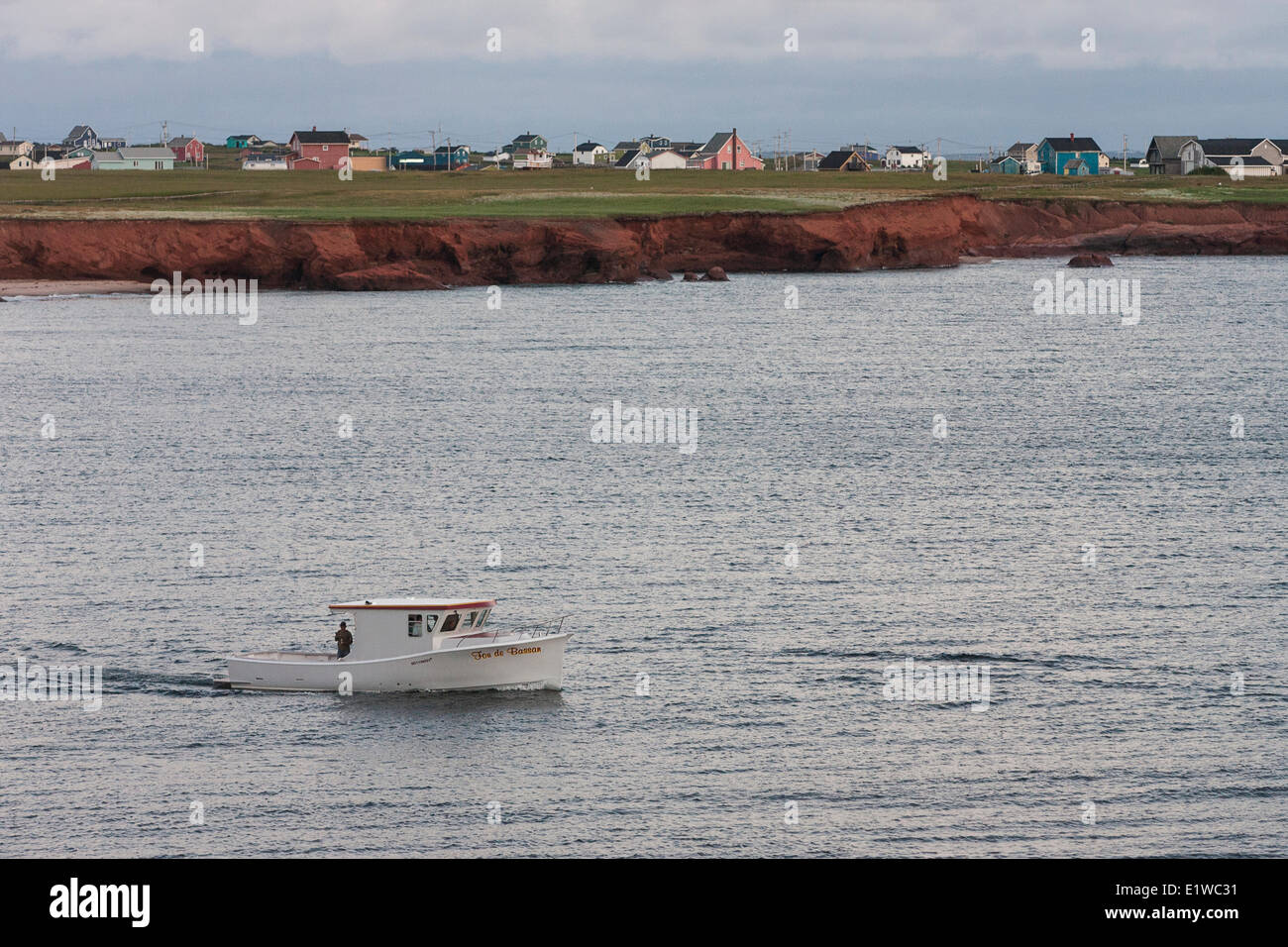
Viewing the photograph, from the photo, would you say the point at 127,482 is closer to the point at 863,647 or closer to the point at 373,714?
the point at 373,714

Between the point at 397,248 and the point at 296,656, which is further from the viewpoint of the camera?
the point at 397,248

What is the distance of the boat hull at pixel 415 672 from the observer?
4966 cm

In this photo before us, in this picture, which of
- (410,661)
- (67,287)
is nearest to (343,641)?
(410,661)

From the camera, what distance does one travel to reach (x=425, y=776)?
42.6 meters

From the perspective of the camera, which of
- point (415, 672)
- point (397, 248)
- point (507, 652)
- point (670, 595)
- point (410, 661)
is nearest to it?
point (507, 652)

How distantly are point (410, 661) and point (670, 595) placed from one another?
13331 mm

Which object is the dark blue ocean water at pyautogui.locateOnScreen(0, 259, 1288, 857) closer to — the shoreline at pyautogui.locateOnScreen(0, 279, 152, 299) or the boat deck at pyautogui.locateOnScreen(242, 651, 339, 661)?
the boat deck at pyautogui.locateOnScreen(242, 651, 339, 661)

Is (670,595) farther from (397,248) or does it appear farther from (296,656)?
(397,248)

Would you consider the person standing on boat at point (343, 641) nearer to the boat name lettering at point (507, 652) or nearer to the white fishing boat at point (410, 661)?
the white fishing boat at point (410, 661)

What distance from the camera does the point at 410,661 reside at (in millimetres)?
50219

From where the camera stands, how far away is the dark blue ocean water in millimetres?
40094

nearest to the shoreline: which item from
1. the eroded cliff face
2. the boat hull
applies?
the eroded cliff face
